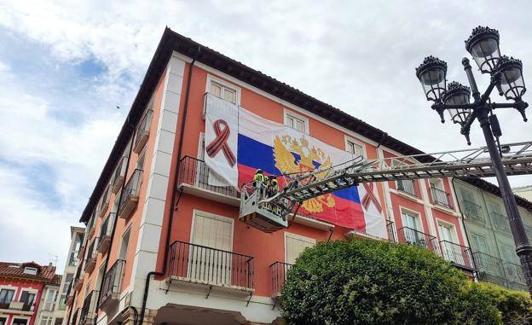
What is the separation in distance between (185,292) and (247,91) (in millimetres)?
8932

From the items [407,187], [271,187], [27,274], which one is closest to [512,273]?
[407,187]

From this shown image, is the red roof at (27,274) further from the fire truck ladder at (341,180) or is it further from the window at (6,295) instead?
the fire truck ladder at (341,180)

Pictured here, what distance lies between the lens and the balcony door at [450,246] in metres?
21.9

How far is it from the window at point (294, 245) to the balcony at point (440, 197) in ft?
34.1

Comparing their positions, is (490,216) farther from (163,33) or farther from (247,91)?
(163,33)

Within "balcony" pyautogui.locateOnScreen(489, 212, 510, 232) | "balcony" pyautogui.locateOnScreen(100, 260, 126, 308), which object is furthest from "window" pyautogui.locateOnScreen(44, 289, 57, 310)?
"balcony" pyautogui.locateOnScreen(489, 212, 510, 232)

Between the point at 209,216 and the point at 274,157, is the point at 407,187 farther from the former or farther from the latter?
the point at 209,216

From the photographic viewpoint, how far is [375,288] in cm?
1151

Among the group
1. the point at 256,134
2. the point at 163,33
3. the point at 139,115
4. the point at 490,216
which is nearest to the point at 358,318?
the point at 256,134

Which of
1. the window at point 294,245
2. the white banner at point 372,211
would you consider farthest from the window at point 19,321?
the white banner at point 372,211

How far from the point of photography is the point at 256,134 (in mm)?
16969

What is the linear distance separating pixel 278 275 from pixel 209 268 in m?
2.65

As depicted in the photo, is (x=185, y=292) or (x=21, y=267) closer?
(x=185, y=292)

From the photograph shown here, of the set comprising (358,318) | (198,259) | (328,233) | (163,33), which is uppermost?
(163,33)
